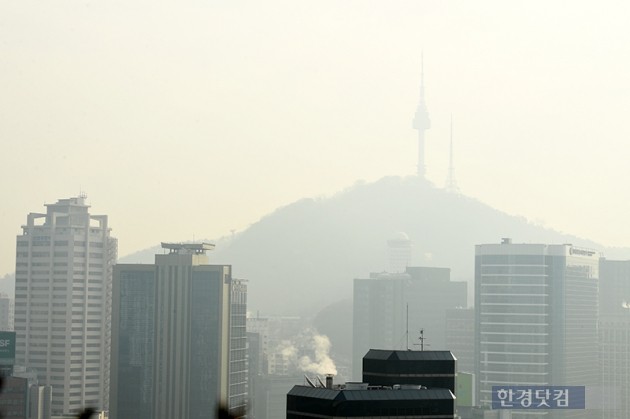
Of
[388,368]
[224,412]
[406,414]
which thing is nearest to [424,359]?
[388,368]

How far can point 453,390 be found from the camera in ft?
475

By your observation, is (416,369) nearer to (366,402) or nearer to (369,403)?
(369,403)

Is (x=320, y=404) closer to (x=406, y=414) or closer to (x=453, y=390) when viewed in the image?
(x=406, y=414)

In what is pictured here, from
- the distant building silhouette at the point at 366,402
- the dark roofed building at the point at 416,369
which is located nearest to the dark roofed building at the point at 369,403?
the distant building silhouette at the point at 366,402

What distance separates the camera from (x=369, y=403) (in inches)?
4749

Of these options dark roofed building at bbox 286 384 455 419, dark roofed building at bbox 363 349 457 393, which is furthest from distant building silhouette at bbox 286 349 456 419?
dark roofed building at bbox 363 349 457 393

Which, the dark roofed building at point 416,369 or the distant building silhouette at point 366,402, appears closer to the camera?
the distant building silhouette at point 366,402

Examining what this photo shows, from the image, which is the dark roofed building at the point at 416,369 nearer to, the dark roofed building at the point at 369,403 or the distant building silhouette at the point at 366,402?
the distant building silhouette at the point at 366,402

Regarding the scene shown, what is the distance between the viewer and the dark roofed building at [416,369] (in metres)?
144

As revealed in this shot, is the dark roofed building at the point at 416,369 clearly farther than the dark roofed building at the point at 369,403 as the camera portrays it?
Yes

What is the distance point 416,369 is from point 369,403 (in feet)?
81.4

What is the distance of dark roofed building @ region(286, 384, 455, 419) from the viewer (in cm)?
11981

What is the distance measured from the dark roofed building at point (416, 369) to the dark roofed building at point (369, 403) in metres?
16.8

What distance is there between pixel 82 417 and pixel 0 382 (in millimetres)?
4254
